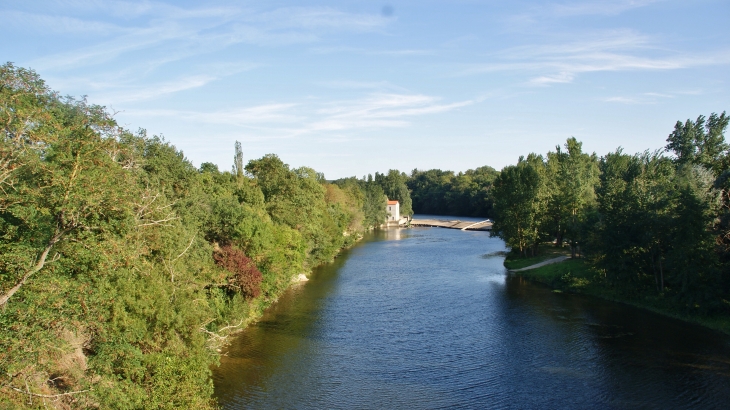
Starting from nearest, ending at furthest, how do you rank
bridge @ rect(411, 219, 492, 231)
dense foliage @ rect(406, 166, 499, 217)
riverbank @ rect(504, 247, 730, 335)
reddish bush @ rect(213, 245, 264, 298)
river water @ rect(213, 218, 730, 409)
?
river water @ rect(213, 218, 730, 409) < reddish bush @ rect(213, 245, 264, 298) < riverbank @ rect(504, 247, 730, 335) < bridge @ rect(411, 219, 492, 231) < dense foliage @ rect(406, 166, 499, 217)

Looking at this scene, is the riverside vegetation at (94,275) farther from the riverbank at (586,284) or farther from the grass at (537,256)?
the grass at (537,256)

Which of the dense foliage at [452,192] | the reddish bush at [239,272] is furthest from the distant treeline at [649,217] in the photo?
the dense foliage at [452,192]

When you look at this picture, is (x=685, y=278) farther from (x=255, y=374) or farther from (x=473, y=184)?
(x=473, y=184)

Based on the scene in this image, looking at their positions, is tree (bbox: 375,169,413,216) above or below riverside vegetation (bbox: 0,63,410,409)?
above

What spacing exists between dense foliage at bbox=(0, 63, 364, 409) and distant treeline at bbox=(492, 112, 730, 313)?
26.7 meters

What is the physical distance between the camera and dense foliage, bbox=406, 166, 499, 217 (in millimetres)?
129375

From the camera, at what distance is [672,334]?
96.3ft

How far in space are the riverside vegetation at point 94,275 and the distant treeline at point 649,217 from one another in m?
26.6

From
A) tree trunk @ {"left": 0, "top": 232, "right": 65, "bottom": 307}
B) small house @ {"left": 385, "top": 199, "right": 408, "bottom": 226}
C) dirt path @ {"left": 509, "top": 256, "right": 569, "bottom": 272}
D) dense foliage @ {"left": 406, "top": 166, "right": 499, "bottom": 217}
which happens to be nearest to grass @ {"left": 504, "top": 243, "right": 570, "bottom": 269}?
dirt path @ {"left": 509, "top": 256, "right": 569, "bottom": 272}

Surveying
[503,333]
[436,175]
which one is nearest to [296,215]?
[503,333]

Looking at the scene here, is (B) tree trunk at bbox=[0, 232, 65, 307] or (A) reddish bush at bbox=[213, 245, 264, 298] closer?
(B) tree trunk at bbox=[0, 232, 65, 307]

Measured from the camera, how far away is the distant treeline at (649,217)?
102 ft

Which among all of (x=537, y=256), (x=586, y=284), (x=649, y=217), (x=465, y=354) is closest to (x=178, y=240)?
(x=465, y=354)

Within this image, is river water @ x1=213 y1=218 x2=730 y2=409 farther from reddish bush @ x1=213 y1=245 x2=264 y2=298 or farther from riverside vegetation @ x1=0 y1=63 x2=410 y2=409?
riverside vegetation @ x1=0 y1=63 x2=410 y2=409
